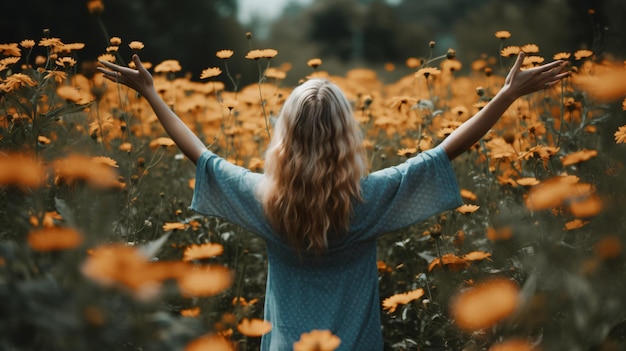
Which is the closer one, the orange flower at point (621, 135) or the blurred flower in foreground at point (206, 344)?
the blurred flower in foreground at point (206, 344)

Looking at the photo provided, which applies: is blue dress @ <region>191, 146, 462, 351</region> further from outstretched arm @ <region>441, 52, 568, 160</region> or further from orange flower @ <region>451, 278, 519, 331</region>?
orange flower @ <region>451, 278, 519, 331</region>

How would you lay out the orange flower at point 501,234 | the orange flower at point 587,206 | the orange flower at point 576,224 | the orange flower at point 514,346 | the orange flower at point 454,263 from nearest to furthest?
the orange flower at point 514,346 → the orange flower at point 587,206 → the orange flower at point 501,234 → the orange flower at point 576,224 → the orange flower at point 454,263

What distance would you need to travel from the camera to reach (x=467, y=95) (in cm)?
499

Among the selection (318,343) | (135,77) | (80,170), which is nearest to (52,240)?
(80,170)

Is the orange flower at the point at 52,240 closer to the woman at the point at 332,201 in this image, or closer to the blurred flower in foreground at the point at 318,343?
the blurred flower in foreground at the point at 318,343

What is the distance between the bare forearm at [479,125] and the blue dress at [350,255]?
44 mm

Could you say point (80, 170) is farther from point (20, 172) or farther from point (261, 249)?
point (261, 249)

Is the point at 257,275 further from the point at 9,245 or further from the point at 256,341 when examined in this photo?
the point at 9,245

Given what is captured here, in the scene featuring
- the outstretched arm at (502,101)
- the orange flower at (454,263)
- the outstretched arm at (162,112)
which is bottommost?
the orange flower at (454,263)

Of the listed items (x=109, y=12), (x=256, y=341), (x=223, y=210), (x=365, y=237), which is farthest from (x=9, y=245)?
(x=109, y=12)

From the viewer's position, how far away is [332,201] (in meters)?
1.89

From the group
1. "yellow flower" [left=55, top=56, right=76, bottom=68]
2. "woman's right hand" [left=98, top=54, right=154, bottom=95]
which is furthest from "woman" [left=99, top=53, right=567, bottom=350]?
"yellow flower" [left=55, top=56, right=76, bottom=68]

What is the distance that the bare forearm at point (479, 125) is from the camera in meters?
1.93

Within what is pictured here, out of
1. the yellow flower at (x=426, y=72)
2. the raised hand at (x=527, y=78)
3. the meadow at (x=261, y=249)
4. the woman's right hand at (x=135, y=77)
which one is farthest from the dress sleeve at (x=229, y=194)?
the yellow flower at (x=426, y=72)
